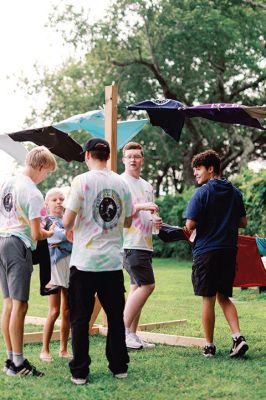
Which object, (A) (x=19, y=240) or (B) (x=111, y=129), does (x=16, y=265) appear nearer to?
(A) (x=19, y=240)

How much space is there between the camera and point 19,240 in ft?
19.7

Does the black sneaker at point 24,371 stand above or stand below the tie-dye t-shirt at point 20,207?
below

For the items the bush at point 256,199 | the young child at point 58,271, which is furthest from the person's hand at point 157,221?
the bush at point 256,199

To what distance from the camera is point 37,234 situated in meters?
5.86

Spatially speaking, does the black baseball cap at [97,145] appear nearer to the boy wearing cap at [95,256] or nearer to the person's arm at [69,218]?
the boy wearing cap at [95,256]

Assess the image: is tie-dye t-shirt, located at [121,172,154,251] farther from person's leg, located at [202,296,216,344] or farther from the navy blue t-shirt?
person's leg, located at [202,296,216,344]

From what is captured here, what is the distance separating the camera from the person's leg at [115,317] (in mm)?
5883

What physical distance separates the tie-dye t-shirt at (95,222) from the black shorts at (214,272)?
3.95 ft

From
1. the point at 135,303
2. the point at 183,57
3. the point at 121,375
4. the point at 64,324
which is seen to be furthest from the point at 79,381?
the point at 183,57

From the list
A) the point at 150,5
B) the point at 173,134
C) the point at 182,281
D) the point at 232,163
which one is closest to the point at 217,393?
the point at 173,134

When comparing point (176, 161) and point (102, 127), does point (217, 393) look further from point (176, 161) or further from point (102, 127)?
point (176, 161)

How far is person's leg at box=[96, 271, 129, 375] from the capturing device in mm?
5883

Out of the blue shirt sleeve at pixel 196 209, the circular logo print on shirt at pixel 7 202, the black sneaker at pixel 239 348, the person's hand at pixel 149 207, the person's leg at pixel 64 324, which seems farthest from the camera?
the person's hand at pixel 149 207

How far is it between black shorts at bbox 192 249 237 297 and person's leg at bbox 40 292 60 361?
125 cm
